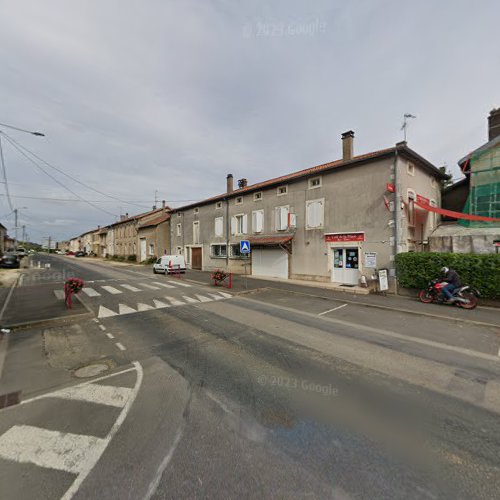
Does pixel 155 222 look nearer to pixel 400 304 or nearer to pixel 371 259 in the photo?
pixel 371 259

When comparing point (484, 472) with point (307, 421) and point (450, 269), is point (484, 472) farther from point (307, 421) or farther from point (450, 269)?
point (450, 269)

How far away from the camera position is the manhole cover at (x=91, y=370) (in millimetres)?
4366

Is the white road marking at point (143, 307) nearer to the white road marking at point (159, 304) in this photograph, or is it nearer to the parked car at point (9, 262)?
the white road marking at point (159, 304)

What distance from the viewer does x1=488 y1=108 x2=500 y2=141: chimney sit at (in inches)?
613

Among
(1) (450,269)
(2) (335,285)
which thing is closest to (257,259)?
(2) (335,285)

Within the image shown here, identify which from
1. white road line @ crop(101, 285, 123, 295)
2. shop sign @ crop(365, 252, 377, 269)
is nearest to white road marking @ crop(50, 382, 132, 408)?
white road line @ crop(101, 285, 123, 295)

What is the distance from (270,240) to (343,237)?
4.93 metres

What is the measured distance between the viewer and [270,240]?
55.0ft

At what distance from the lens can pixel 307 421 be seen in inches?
124

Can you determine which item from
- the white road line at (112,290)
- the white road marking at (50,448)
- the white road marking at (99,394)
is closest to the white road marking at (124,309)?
the white road line at (112,290)

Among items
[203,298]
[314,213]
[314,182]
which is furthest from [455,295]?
[203,298]

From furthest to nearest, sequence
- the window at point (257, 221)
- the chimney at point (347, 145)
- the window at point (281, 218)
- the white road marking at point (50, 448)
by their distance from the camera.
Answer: the window at point (257, 221), the window at point (281, 218), the chimney at point (347, 145), the white road marking at point (50, 448)

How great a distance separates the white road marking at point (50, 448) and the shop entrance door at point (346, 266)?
522 inches

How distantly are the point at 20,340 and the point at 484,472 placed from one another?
352 inches
